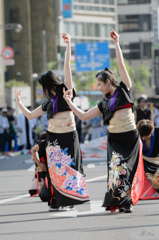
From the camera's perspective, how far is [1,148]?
19.4 m

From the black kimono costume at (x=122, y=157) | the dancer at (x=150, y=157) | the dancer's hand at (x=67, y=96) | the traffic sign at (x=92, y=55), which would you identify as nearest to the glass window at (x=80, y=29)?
the traffic sign at (x=92, y=55)

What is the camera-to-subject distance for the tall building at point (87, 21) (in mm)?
77625

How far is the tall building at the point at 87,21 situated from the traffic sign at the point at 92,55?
35.3m

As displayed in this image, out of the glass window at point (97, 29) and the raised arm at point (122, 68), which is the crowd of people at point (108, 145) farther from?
the glass window at point (97, 29)

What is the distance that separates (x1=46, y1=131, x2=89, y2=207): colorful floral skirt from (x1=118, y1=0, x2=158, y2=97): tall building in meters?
78.7

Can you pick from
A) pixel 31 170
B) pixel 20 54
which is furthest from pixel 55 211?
pixel 20 54

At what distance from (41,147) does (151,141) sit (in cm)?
158

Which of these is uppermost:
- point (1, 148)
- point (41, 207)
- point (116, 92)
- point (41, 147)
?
point (116, 92)

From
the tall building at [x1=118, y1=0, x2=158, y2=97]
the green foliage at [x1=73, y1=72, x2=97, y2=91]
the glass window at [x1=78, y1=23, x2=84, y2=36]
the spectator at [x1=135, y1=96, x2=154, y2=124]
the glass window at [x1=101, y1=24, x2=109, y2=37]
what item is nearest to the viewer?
the spectator at [x1=135, y1=96, x2=154, y2=124]

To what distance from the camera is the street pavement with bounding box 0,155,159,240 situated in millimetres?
5555

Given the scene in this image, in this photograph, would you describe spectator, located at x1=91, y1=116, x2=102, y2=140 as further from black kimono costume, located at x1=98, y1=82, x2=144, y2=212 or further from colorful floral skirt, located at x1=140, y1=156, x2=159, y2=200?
black kimono costume, located at x1=98, y1=82, x2=144, y2=212

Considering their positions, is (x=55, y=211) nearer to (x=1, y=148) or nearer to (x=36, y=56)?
(x=1, y=148)

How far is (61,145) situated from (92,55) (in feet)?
111

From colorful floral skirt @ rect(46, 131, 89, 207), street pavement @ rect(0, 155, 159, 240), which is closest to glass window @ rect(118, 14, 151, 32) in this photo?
street pavement @ rect(0, 155, 159, 240)
